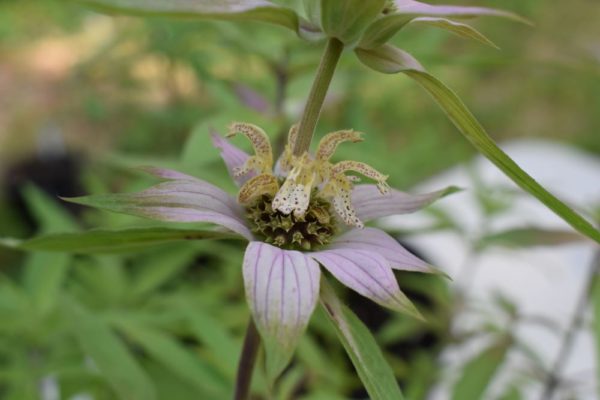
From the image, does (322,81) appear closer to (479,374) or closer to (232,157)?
(232,157)

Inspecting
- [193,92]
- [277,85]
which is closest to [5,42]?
[193,92]

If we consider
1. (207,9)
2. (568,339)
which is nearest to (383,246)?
(207,9)

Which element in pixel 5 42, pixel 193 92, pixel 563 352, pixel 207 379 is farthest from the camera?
pixel 5 42

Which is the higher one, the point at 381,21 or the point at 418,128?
the point at 418,128

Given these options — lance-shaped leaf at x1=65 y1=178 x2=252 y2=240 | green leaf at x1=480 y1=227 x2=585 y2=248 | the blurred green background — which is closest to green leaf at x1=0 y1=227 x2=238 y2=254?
lance-shaped leaf at x1=65 y1=178 x2=252 y2=240

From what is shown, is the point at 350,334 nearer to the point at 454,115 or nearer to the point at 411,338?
the point at 454,115

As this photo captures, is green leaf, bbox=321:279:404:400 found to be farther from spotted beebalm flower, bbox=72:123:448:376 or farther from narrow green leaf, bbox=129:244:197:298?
narrow green leaf, bbox=129:244:197:298
